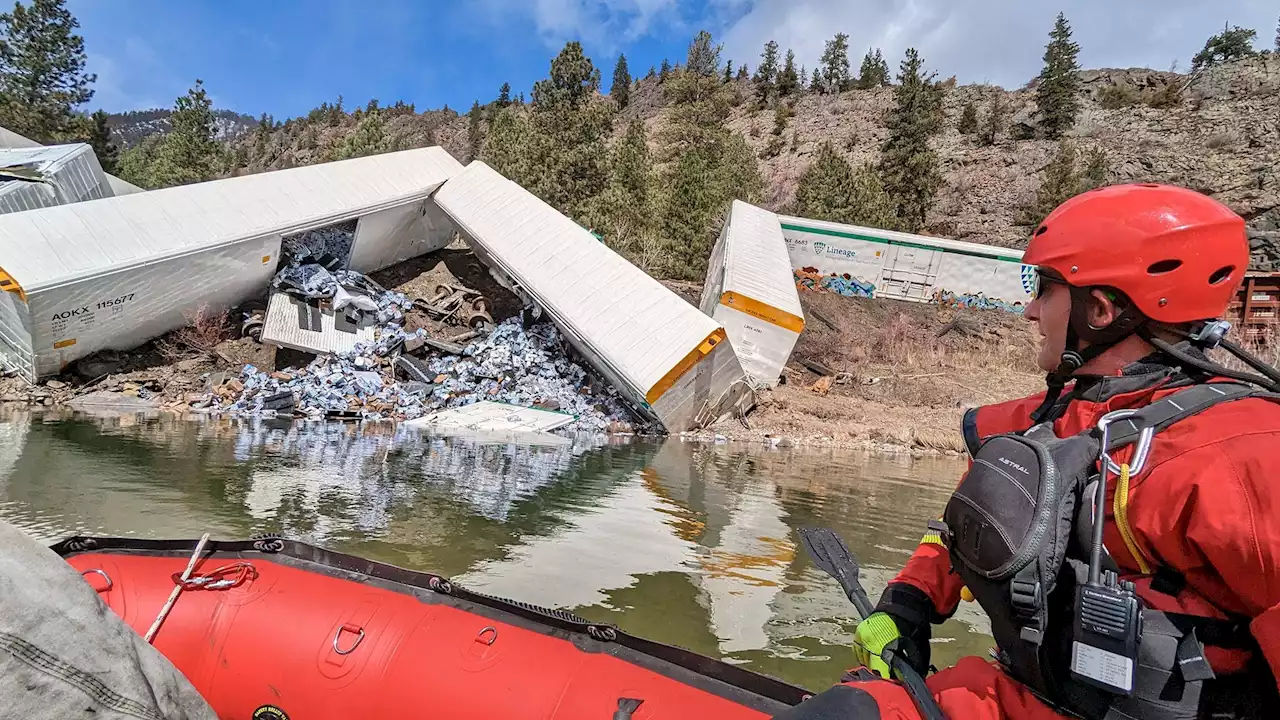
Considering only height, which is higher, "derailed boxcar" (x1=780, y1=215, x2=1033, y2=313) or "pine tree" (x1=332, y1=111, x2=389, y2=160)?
"pine tree" (x1=332, y1=111, x2=389, y2=160)

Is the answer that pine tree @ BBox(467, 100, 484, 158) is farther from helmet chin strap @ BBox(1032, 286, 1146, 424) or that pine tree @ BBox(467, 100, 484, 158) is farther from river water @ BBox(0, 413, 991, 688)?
Answer: helmet chin strap @ BBox(1032, 286, 1146, 424)

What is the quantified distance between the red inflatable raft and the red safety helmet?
1.23 meters

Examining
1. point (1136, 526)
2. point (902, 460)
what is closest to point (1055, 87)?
point (902, 460)

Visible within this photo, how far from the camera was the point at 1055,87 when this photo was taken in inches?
1378

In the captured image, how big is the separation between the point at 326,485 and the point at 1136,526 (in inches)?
244

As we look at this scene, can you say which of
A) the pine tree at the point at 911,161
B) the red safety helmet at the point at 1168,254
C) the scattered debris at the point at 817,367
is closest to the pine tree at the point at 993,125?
the pine tree at the point at 911,161

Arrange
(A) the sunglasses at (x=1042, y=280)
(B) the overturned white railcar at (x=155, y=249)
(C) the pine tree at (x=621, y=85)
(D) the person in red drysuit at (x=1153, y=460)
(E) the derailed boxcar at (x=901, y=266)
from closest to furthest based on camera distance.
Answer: (D) the person in red drysuit at (x=1153, y=460), (A) the sunglasses at (x=1042, y=280), (B) the overturned white railcar at (x=155, y=249), (E) the derailed boxcar at (x=901, y=266), (C) the pine tree at (x=621, y=85)

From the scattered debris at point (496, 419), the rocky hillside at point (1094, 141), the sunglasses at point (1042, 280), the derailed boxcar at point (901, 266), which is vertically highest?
the rocky hillside at point (1094, 141)

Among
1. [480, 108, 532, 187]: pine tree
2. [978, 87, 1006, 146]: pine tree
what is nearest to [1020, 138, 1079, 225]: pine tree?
[978, 87, 1006, 146]: pine tree

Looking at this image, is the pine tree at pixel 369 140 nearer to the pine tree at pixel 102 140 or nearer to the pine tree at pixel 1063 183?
the pine tree at pixel 102 140

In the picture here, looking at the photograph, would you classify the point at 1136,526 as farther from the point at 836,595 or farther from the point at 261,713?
the point at 836,595

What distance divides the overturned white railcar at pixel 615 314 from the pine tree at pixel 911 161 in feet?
67.6

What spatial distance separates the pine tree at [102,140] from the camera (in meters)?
35.3

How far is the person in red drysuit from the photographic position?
92 centimetres
